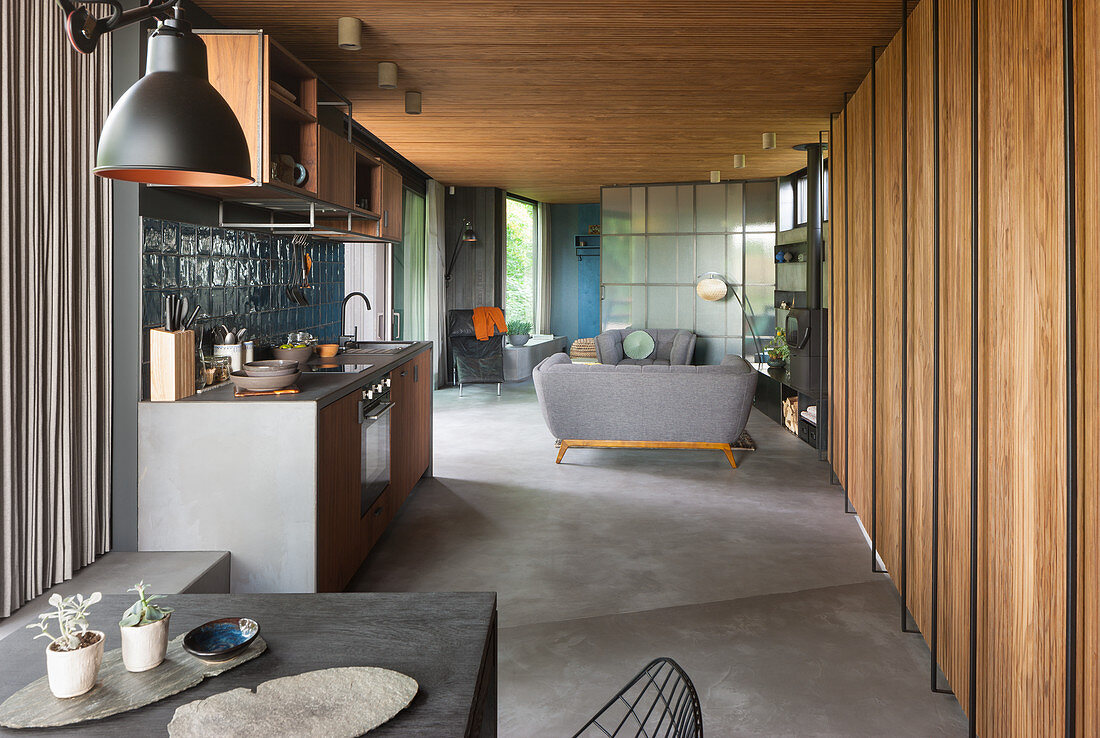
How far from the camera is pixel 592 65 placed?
4582 millimetres

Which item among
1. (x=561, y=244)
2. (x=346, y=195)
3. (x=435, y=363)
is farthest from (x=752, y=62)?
(x=561, y=244)

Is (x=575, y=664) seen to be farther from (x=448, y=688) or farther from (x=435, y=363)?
(x=435, y=363)

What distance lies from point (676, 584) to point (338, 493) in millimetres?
1486

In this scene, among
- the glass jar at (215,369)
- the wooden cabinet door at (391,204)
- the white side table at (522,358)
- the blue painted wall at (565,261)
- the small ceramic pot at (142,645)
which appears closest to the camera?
the small ceramic pot at (142,645)

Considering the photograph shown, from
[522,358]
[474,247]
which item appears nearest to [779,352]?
[522,358]

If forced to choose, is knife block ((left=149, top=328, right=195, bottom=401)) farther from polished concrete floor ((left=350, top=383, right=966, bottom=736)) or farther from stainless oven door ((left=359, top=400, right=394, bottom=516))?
polished concrete floor ((left=350, top=383, right=966, bottom=736))

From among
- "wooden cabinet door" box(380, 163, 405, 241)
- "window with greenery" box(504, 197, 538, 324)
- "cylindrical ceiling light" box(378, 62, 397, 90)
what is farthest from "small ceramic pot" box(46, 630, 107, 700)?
"window with greenery" box(504, 197, 538, 324)

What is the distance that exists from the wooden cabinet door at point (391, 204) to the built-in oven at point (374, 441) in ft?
4.91

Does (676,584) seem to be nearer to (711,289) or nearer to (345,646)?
(345,646)

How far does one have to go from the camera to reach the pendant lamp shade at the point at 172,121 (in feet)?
4.76

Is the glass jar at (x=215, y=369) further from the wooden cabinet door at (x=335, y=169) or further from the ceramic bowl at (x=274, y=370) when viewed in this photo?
the wooden cabinet door at (x=335, y=169)

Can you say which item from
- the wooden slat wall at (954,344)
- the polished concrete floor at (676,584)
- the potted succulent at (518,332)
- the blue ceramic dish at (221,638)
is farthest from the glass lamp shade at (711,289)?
the blue ceramic dish at (221,638)

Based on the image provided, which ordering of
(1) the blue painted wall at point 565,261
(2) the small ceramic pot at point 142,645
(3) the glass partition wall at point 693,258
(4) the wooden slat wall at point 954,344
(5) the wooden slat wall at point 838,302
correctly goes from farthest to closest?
(1) the blue painted wall at point 565,261, (3) the glass partition wall at point 693,258, (5) the wooden slat wall at point 838,302, (4) the wooden slat wall at point 954,344, (2) the small ceramic pot at point 142,645

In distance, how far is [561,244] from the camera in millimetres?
14781
